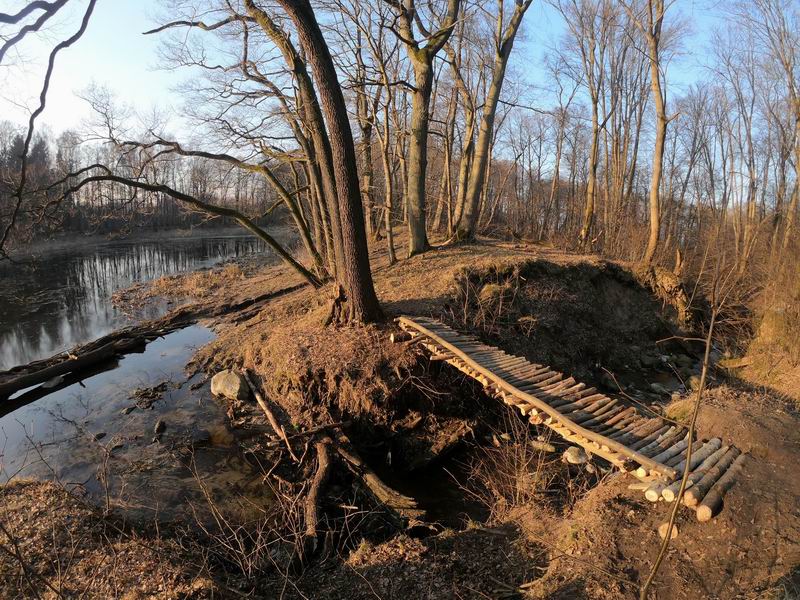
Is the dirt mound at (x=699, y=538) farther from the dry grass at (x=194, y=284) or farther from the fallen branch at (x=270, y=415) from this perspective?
the dry grass at (x=194, y=284)

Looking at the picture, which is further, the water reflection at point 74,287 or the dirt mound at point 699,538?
the water reflection at point 74,287

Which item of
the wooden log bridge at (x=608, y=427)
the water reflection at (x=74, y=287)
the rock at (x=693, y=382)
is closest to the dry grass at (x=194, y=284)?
the water reflection at (x=74, y=287)

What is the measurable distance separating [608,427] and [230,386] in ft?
21.3

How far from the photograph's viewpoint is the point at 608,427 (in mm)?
5145

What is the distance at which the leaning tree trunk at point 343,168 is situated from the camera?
7051mm

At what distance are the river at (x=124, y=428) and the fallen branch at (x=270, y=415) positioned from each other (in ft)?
1.90

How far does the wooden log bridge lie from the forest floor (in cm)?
25

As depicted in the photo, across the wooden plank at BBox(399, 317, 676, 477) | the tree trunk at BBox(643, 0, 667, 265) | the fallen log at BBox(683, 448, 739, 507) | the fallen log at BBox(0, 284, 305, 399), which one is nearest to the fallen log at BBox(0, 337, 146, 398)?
the fallen log at BBox(0, 284, 305, 399)

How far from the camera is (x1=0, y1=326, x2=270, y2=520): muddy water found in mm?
6195

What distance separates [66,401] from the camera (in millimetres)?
9391

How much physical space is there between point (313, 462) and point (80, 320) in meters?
12.7

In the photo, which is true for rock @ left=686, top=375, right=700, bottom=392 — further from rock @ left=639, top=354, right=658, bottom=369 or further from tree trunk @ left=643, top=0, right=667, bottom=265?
tree trunk @ left=643, top=0, right=667, bottom=265

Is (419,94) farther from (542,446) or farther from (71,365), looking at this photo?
(71,365)

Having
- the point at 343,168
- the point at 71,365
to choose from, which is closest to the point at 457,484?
the point at 343,168
